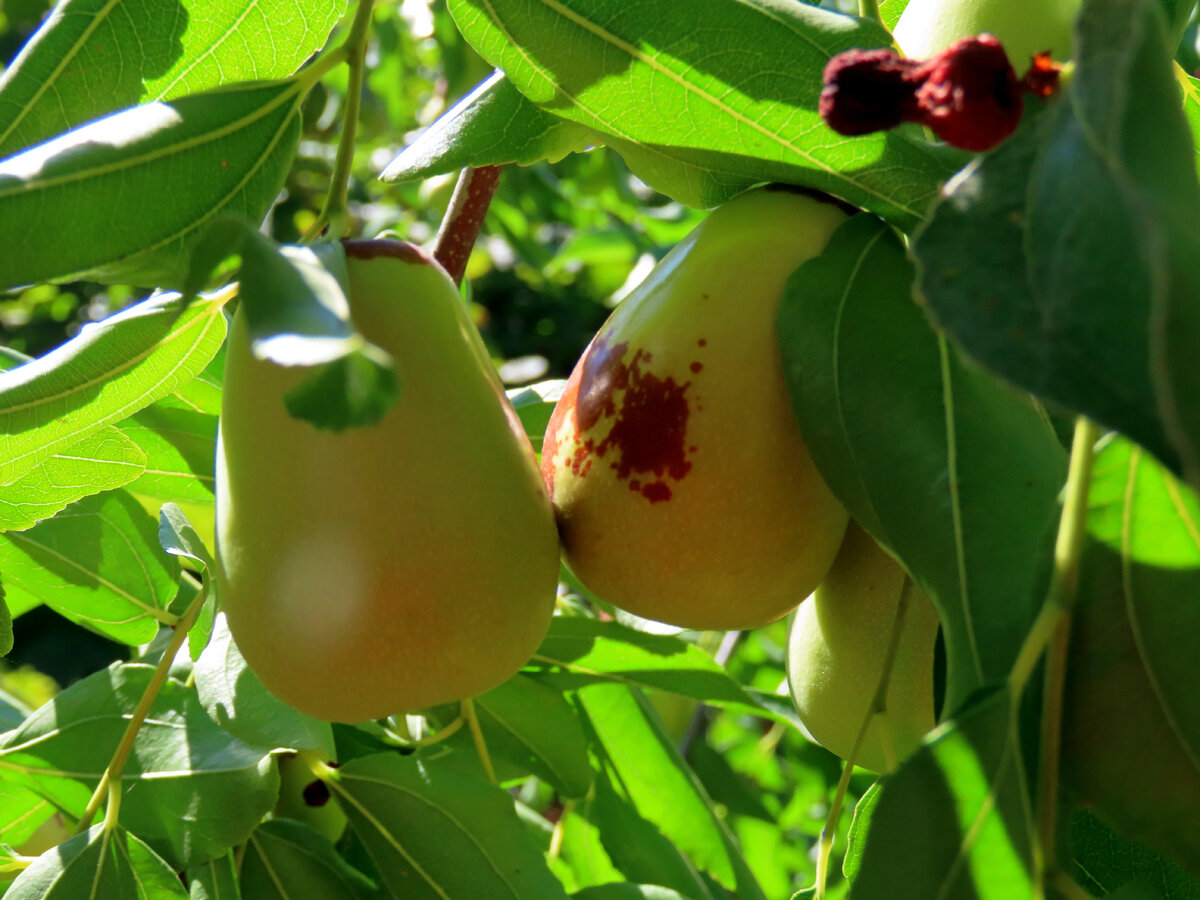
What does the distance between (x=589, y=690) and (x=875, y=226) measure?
531 mm

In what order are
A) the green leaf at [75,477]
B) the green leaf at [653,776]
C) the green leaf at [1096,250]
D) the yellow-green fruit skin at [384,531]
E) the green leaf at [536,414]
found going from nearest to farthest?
1. the green leaf at [1096,250]
2. the yellow-green fruit skin at [384,531]
3. the green leaf at [75,477]
4. the green leaf at [536,414]
5. the green leaf at [653,776]

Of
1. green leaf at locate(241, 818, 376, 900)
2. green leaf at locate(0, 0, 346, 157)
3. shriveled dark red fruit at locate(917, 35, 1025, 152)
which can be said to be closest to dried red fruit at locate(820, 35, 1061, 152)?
shriveled dark red fruit at locate(917, 35, 1025, 152)

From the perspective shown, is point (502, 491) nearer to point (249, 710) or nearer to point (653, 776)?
point (249, 710)

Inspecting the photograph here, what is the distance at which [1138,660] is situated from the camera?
18.5 inches

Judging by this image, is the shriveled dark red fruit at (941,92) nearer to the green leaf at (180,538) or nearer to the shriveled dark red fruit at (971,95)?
the shriveled dark red fruit at (971,95)

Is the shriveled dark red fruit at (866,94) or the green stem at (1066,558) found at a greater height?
the shriveled dark red fruit at (866,94)

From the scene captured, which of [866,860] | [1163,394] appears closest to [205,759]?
[866,860]

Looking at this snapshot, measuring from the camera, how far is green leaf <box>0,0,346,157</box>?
603mm

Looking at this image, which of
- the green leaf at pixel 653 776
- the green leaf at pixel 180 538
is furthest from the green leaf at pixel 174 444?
the green leaf at pixel 653 776

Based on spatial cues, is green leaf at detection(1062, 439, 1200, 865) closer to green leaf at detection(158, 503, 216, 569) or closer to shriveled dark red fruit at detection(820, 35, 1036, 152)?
shriveled dark red fruit at detection(820, 35, 1036, 152)

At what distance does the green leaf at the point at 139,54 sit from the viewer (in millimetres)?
603

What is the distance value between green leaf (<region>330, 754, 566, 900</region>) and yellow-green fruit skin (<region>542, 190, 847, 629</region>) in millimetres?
186

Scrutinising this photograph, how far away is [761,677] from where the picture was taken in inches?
69.9

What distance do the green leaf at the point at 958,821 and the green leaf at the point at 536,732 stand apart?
1.43 ft
